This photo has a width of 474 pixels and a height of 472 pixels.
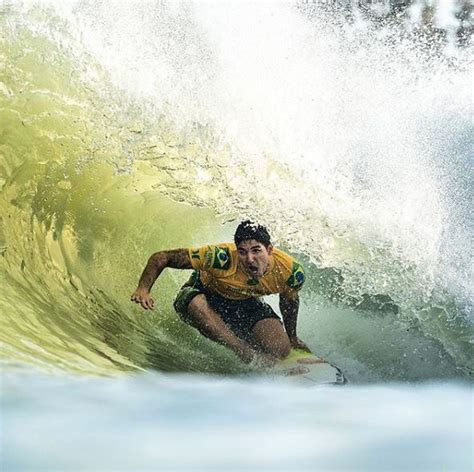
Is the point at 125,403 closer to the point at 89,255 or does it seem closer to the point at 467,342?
the point at 89,255

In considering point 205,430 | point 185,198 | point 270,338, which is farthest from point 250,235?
point 205,430

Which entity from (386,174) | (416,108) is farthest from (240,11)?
(386,174)

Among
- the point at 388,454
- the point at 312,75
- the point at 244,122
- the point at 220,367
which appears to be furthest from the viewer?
the point at 312,75

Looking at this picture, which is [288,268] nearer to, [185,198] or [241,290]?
[241,290]

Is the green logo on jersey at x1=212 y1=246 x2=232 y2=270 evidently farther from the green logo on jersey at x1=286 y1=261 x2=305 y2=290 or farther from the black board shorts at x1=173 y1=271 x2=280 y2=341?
the green logo on jersey at x1=286 y1=261 x2=305 y2=290

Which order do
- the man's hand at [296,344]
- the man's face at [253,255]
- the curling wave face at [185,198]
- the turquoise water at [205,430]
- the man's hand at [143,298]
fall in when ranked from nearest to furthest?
the turquoise water at [205,430], the man's hand at [143,298], the man's face at [253,255], the man's hand at [296,344], the curling wave face at [185,198]

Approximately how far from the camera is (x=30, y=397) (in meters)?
3.09

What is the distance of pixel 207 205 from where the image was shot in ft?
17.0

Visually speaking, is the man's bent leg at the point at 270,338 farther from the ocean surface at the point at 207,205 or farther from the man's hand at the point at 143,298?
the man's hand at the point at 143,298

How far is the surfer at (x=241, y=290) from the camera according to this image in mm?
4246

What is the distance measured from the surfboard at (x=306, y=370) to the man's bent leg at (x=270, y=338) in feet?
0.16

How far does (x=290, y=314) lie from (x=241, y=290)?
0.99 feet

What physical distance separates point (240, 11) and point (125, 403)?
4188mm

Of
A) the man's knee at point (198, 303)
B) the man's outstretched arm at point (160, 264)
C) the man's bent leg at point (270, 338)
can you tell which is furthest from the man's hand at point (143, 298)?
the man's bent leg at point (270, 338)
